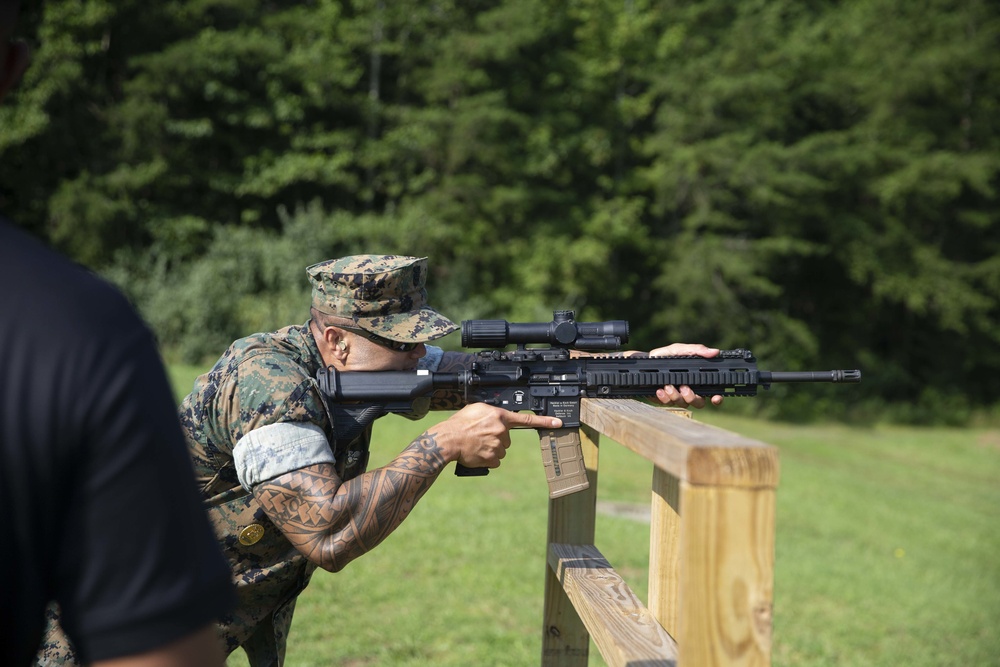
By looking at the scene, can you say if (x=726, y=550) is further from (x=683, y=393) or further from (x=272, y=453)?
(x=683, y=393)

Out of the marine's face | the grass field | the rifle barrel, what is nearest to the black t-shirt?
the marine's face

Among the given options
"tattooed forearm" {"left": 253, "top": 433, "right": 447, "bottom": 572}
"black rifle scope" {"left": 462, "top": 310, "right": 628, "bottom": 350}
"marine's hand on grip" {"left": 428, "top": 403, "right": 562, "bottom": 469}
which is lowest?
"tattooed forearm" {"left": 253, "top": 433, "right": 447, "bottom": 572}

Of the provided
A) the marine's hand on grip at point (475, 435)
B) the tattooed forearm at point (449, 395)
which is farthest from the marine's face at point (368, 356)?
the marine's hand on grip at point (475, 435)

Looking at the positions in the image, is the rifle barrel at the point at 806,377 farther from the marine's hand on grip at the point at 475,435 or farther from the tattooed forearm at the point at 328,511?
the tattooed forearm at the point at 328,511

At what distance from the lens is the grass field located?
5953 mm

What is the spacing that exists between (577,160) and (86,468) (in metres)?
29.7

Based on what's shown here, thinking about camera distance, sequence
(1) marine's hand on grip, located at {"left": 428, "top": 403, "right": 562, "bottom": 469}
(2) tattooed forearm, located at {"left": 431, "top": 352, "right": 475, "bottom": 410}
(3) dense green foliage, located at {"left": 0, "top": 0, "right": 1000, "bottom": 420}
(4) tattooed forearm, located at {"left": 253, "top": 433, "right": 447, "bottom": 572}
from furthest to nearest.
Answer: (3) dense green foliage, located at {"left": 0, "top": 0, "right": 1000, "bottom": 420} → (2) tattooed forearm, located at {"left": 431, "top": 352, "right": 475, "bottom": 410} → (1) marine's hand on grip, located at {"left": 428, "top": 403, "right": 562, "bottom": 469} → (4) tattooed forearm, located at {"left": 253, "top": 433, "right": 447, "bottom": 572}

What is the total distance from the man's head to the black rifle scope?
225 centimetres

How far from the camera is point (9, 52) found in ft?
3.80

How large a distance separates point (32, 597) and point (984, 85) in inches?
1348

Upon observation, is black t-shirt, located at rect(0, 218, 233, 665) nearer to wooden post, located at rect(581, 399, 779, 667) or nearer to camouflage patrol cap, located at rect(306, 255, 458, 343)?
wooden post, located at rect(581, 399, 779, 667)

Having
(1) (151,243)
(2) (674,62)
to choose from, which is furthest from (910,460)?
(1) (151,243)

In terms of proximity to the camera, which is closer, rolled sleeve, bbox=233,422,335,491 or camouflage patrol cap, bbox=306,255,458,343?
rolled sleeve, bbox=233,422,335,491

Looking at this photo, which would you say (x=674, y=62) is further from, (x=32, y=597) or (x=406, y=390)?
(x=32, y=597)
